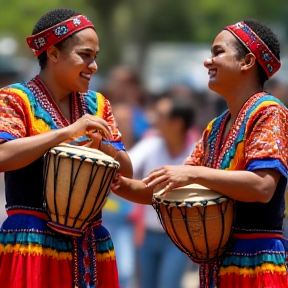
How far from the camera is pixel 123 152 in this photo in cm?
630

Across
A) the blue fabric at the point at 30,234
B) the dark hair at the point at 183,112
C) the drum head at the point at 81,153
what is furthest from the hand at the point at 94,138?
the dark hair at the point at 183,112

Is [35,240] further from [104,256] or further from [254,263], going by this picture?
[254,263]

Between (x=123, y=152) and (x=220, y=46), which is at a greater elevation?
(x=220, y=46)

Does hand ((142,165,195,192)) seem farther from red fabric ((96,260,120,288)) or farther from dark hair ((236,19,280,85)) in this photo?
dark hair ((236,19,280,85))

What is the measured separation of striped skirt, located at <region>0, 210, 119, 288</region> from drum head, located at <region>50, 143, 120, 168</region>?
1.43 feet

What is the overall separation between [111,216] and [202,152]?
3960mm

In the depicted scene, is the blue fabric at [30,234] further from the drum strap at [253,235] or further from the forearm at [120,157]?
the drum strap at [253,235]

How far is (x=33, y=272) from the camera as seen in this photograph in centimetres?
595

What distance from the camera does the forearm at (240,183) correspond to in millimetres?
5812

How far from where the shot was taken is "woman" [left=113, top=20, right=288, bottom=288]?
586 cm

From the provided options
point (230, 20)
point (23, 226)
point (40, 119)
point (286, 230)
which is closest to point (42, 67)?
point (40, 119)

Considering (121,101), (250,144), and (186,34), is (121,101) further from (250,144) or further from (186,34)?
(186,34)

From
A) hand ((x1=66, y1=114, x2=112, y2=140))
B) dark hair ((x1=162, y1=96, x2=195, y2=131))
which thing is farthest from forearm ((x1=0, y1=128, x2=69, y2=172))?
dark hair ((x1=162, y1=96, x2=195, y2=131))

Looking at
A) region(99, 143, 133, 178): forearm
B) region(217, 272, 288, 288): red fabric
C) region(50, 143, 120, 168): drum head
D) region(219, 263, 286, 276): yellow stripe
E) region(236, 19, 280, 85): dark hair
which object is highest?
region(236, 19, 280, 85): dark hair
